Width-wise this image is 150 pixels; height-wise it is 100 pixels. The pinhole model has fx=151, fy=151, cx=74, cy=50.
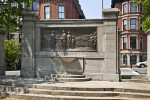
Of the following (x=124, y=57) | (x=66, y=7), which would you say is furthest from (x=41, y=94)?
(x=124, y=57)

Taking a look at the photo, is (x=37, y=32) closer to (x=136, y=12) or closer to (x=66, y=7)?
(x=66, y=7)

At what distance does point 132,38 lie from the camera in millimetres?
38125

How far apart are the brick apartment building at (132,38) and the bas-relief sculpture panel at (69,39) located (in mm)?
27783

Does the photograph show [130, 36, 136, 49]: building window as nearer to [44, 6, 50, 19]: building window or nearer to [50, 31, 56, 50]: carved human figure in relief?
[44, 6, 50, 19]: building window

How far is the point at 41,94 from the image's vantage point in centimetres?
849

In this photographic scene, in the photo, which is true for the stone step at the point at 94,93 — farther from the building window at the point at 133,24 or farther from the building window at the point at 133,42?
the building window at the point at 133,24

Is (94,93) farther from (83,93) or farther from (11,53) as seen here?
(11,53)

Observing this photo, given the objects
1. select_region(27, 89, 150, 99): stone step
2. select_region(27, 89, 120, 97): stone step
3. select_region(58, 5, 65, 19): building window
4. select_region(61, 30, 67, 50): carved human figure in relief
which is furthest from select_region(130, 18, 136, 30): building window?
select_region(27, 89, 120, 97): stone step

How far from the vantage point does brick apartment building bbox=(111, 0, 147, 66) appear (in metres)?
37.6

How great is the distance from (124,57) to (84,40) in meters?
28.9

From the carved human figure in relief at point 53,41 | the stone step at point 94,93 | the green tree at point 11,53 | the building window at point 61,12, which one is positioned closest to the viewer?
the stone step at point 94,93

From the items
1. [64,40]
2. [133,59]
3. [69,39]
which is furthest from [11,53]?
[133,59]

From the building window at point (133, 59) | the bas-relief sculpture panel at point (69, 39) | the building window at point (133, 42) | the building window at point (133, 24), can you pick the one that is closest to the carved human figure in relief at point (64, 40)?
the bas-relief sculpture panel at point (69, 39)

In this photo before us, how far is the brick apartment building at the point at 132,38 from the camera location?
3762cm
